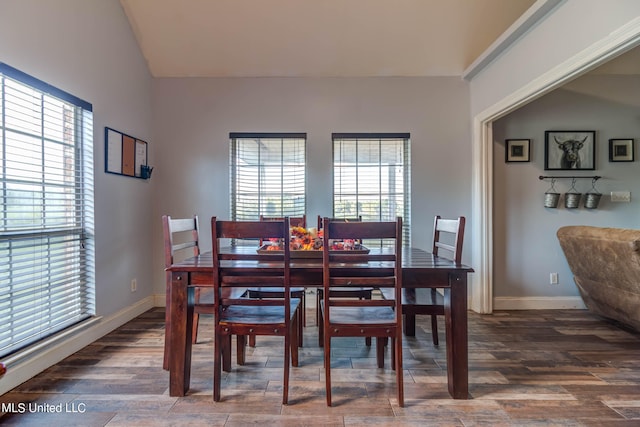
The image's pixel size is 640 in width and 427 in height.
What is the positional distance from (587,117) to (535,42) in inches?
60.4

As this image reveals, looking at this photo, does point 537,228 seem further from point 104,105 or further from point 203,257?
point 104,105

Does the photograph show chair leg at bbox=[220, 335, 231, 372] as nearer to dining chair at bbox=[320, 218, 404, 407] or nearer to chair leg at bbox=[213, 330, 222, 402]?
chair leg at bbox=[213, 330, 222, 402]

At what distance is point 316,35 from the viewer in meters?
2.98

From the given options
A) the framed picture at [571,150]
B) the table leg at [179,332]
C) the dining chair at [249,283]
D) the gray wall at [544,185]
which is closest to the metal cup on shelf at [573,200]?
the gray wall at [544,185]

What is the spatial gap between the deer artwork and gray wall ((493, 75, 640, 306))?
0.49ft

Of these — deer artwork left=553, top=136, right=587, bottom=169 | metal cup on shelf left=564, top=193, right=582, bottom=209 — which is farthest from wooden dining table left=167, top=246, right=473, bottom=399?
deer artwork left=553, top=136, right=587, bottom=169

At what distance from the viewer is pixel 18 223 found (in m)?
1.85

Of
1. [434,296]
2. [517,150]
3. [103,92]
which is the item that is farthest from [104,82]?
[517,150]

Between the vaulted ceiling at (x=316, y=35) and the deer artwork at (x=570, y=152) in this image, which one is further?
the deer artwork at (x=570, y=152)

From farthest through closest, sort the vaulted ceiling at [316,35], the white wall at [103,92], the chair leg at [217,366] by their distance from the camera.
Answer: the vaulted ceiling at [316,35]
the white wall at [103,92]
the chair leg at [217,366]

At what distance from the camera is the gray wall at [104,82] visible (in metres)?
1.91

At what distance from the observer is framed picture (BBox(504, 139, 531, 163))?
3160mm

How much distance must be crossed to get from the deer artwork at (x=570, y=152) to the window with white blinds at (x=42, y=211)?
4.52 m

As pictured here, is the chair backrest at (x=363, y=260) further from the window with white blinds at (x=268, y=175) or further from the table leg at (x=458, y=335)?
the window with white blinds at (x=268, y=175)
